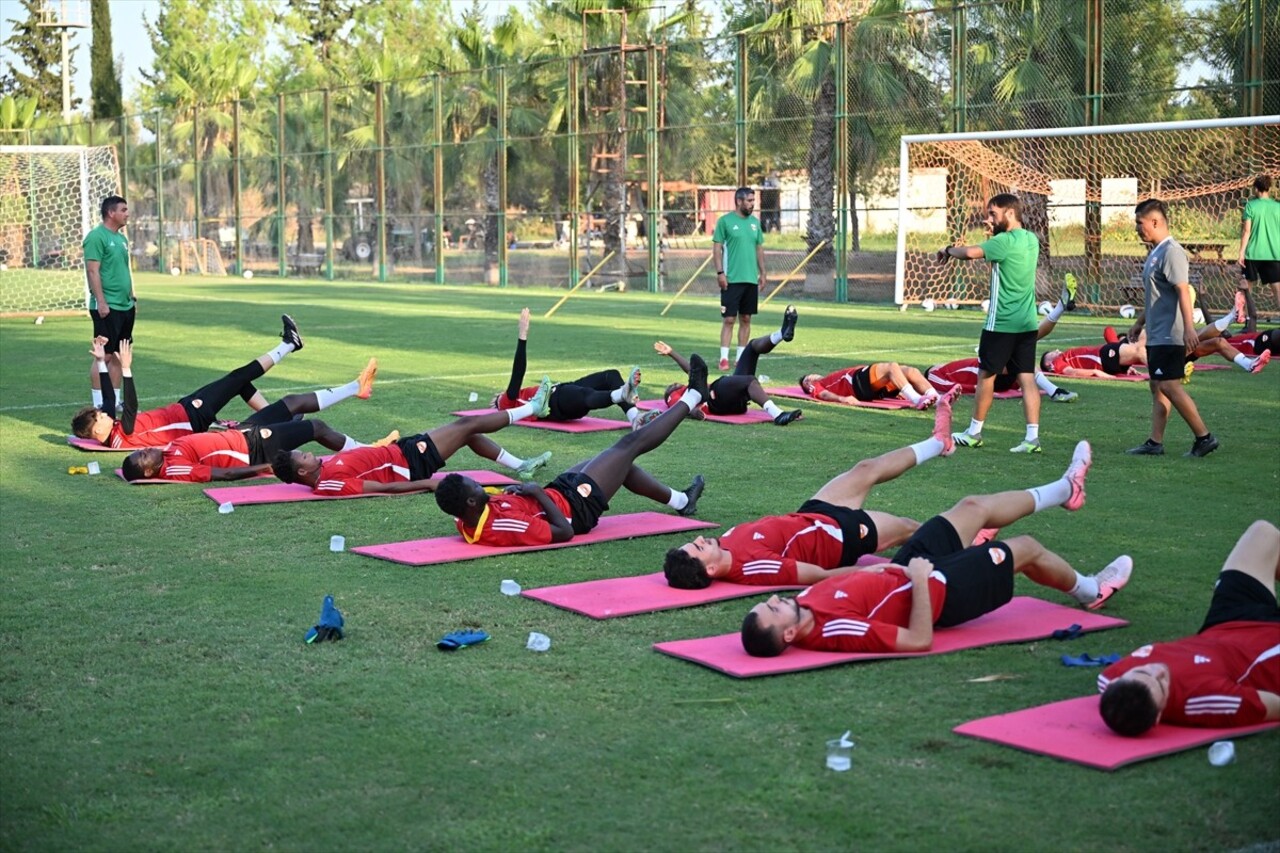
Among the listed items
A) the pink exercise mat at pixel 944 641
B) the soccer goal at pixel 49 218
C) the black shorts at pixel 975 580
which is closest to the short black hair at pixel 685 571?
the pink exercise mat at pixel 944 641

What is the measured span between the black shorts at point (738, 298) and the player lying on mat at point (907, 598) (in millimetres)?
11132

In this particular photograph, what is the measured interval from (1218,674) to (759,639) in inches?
71.6

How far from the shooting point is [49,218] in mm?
37562

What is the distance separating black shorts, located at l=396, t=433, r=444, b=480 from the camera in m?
10.2

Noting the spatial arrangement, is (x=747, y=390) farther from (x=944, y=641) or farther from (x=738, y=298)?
(x=944, y=641)

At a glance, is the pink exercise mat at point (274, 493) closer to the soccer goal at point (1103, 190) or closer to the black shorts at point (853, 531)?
the black shorts at point (853, 531)

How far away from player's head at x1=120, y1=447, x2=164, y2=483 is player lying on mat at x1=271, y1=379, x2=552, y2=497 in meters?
0.94

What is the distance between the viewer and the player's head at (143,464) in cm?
1065

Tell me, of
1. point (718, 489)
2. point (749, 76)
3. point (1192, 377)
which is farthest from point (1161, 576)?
point (749, 76)

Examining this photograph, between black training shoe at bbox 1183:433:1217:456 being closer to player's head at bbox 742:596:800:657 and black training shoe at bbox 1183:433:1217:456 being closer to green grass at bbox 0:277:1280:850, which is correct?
green grass at bbox 0:277:1280:850

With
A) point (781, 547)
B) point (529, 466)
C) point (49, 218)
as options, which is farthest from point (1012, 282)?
point (49, 218)

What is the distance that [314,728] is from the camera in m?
5.49

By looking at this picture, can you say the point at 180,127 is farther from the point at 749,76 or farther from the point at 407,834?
the point at 407,834

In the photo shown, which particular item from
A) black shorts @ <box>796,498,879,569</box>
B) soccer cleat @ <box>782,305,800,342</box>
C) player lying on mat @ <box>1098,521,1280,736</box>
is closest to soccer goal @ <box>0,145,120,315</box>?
soccer cleat @ <box>782,305,800,342</box>
